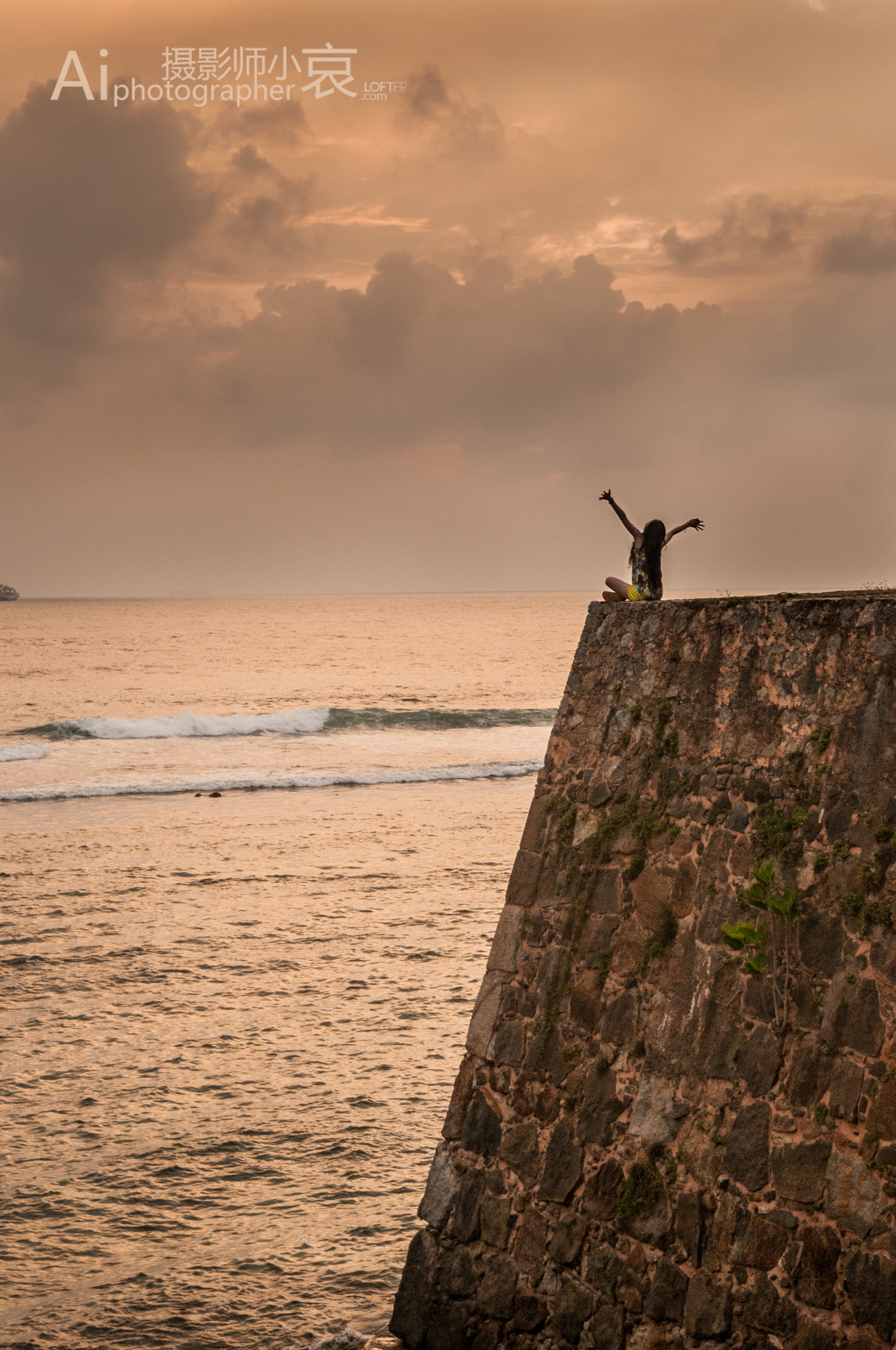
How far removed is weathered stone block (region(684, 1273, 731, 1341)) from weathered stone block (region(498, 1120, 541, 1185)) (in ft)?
3.79

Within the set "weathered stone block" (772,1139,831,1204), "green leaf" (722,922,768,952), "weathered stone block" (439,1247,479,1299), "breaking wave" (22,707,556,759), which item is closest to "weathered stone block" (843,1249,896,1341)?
"weathered stone block" (772,1139,831,1204)

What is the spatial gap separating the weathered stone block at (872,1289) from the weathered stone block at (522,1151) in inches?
76.3

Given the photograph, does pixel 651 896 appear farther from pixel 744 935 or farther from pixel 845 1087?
pixel 845 1087

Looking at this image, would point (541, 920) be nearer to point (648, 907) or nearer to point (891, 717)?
point (648, 907)

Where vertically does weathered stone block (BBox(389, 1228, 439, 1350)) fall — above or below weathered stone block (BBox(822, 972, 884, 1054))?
below

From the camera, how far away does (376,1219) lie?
29.1 ft

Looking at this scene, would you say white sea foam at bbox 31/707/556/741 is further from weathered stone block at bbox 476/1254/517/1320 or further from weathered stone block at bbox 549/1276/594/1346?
weathered stone block at bbox 549/1276/594/1346

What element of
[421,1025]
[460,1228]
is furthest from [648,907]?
[421,1025]

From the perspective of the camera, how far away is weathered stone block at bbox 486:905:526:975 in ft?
23.6

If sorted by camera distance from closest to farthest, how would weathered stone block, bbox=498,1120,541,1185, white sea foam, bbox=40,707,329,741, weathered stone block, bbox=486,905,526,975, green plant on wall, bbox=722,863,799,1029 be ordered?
green plant on wall, bbox=722,863,799,1029 < weathered stone block, bbox=498,1120,541,1185 < weathered stone block, bbox=486,905,526,975 < white sea foam, bbox=40,707,329,741

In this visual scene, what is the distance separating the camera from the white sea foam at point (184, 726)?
42.1 m

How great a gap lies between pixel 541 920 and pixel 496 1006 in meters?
0.61

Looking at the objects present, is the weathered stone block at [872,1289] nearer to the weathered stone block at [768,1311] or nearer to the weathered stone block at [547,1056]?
the weathered stone block at [768,1311]

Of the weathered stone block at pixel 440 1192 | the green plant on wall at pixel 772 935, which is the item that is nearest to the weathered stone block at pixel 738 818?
the green plant on wall at pixel 772 935
